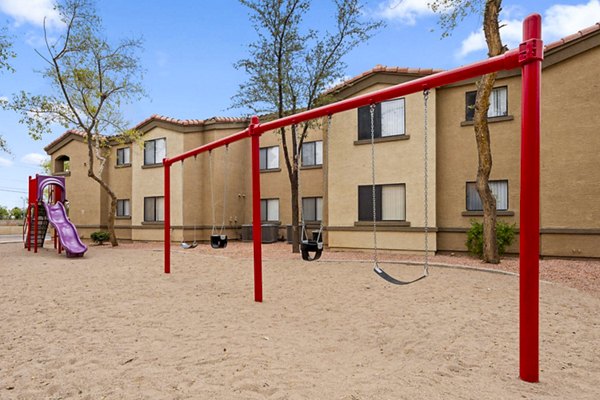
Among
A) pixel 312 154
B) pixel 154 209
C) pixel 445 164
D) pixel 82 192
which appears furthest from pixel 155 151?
pixel 445 164

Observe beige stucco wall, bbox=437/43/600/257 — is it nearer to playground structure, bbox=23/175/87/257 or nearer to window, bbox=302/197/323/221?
window, bbox=302/197/323/221

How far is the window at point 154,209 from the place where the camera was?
21417 mm

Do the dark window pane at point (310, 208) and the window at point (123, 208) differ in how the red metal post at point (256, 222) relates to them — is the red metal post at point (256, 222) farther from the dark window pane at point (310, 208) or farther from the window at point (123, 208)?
the window at point (123, 208)

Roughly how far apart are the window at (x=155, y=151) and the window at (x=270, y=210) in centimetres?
637

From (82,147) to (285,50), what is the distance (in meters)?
17.0

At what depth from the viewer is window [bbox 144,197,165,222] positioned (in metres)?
21.4

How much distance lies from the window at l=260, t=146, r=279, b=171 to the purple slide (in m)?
10.1

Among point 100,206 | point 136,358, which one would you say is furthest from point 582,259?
point 100,206

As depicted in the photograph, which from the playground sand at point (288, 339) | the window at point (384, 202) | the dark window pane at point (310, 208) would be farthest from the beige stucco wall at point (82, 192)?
the window at point (384, 202)

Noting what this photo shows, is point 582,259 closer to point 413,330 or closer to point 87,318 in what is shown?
point 413,330

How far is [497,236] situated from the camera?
12.6m

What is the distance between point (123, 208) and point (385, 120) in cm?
1780

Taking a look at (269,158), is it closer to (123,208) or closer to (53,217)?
(123,208)

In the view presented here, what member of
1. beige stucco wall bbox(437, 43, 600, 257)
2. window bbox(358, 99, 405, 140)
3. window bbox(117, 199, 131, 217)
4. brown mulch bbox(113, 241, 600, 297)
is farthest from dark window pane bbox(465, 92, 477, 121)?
window bbox(117, 199, 131, 217)
